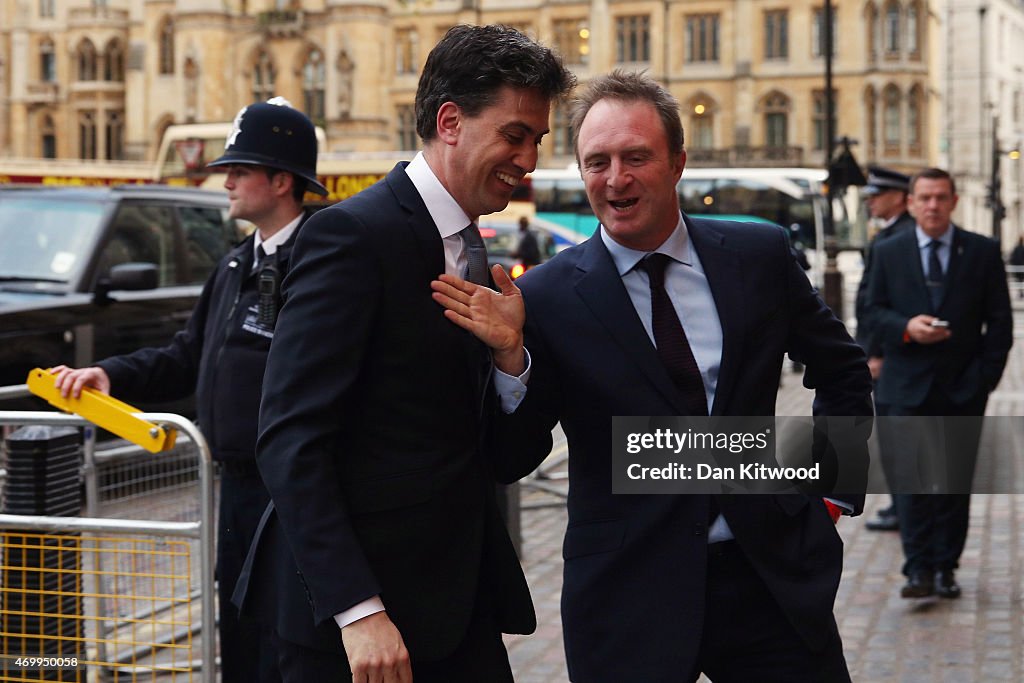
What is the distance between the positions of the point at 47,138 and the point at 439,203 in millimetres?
87672

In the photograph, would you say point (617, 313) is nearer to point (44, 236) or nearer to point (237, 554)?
point (237, 554)

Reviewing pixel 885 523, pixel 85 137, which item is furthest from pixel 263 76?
pixel 885 523

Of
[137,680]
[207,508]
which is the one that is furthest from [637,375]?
[137,680]

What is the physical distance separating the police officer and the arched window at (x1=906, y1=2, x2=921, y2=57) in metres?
66.0

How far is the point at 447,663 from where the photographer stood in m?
2.89

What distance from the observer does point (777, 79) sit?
68500 mm

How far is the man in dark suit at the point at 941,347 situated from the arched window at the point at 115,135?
7967 cm

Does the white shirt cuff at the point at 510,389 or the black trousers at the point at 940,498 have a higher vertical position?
the white shirt cuff at the point at 510,389

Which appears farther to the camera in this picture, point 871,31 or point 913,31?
point 871,31

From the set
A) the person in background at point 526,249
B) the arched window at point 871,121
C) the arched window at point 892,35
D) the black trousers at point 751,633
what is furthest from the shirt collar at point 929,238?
the arched window at point 892,35

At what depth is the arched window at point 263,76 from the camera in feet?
251

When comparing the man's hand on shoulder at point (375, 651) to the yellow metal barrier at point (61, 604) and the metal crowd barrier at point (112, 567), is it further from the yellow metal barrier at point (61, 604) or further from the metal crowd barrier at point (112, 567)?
the yellow metal barrier at point (61, 604)

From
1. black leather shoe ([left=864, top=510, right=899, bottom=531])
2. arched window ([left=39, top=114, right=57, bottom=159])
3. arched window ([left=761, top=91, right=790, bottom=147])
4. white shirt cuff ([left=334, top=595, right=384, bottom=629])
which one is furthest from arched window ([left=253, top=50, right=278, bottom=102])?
white shirt cuff ([left=334, top=595, right=384, bottom=629])

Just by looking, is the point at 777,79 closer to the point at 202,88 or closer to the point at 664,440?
the point at 202,88
